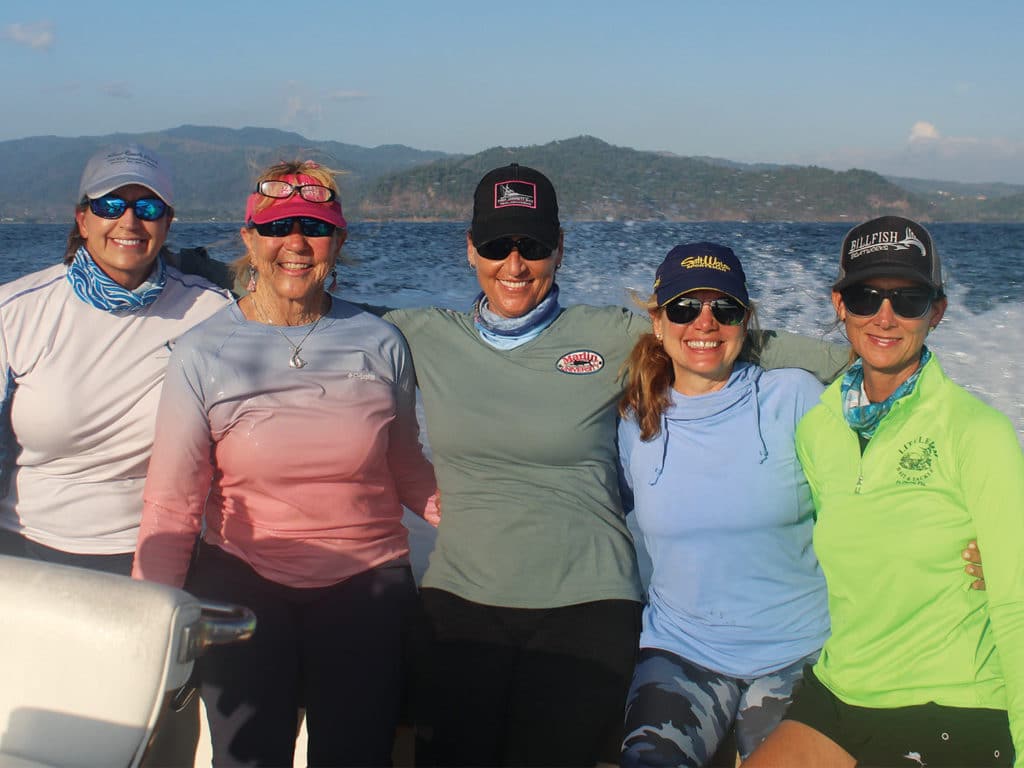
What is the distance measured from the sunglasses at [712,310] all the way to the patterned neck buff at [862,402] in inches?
12.7

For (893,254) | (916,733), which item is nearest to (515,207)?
(893,254)

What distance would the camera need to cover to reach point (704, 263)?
231 centimetres

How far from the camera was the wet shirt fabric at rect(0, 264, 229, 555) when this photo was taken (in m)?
2.49

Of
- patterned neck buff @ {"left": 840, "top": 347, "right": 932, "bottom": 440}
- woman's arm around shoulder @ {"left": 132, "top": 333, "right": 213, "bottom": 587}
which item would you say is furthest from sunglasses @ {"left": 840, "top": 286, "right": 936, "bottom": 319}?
woman's arm around shoulder @ {"left": 132, "top": 333, "right": 213, "bottom": 587}

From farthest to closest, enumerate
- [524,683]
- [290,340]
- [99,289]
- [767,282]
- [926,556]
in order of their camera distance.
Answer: [767,282], [99,289], [290,340], [524,683], [926,556]

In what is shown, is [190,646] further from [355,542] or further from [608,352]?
[608,352]

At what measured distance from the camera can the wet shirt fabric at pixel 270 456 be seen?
7.52 feet

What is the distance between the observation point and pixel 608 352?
8.13 ft

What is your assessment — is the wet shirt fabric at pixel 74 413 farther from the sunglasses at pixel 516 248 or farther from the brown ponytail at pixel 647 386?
the brown ponytail at pixel 647 386

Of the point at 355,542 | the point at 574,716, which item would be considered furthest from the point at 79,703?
A: the point at 574,716

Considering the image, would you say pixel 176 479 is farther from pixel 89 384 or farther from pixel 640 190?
pixel 640 190

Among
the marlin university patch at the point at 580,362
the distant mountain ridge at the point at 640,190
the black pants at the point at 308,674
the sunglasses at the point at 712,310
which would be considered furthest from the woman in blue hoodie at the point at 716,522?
the distant mountain ridge at the point at 640,190

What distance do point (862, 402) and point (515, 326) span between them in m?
0.91

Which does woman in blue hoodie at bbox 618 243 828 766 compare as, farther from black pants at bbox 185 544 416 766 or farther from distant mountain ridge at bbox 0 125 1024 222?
distant mountain ridge at bbox 0 125 1024 222
